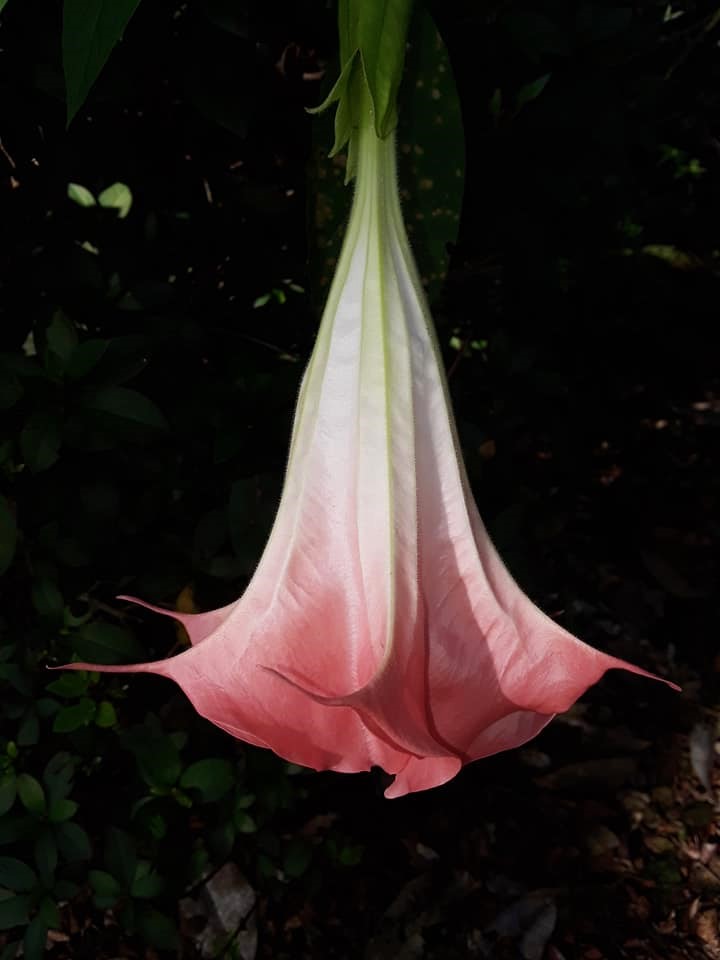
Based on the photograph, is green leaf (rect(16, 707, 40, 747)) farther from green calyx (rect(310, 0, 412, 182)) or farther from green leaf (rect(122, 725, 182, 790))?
green calyx (rect(310, 0, 412, 182))

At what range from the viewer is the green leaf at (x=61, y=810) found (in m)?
0.81

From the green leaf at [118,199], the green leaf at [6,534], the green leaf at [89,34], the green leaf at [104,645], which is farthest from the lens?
the green leaf at [118,199]

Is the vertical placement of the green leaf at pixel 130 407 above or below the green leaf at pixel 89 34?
below

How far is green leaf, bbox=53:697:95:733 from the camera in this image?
2.70 ft

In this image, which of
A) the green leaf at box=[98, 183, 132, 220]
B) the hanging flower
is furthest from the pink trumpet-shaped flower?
the green leaf at box=[98, 183, 132, 220]

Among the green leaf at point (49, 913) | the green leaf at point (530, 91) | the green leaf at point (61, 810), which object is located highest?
the green leaf at point (530, 91)

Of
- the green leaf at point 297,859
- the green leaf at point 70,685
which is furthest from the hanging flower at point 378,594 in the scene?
the green leaf at point 297,859

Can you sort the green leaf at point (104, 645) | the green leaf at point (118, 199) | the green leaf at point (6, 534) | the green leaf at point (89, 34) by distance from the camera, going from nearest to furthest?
the green leaf at point (89, 34)
the green leaf at point (6, 534)
the green leaf at point (104, 645)
the green leaf at point (118, 199)

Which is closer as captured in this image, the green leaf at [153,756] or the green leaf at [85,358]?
the green leaf at [85,358]

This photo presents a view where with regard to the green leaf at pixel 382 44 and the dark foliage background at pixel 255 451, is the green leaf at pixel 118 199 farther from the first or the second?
the green leaf at pixel 382 44

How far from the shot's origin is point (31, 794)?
2.67 ft

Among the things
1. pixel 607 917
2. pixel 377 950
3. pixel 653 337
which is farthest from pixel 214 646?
pixel 653 337

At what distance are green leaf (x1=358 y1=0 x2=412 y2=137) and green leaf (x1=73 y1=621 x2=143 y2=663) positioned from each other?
0.51 meters

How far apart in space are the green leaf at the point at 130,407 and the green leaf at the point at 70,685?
0.26m
